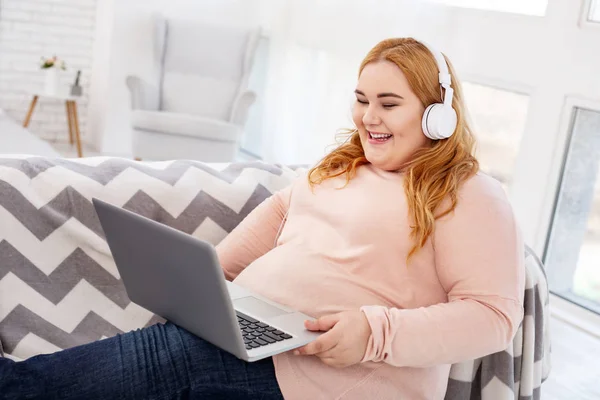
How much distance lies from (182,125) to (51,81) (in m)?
1.06

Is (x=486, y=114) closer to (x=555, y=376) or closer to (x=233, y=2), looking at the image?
(x=555, y=376)

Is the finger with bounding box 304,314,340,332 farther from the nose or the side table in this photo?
the side table

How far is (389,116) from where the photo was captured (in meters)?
1.51

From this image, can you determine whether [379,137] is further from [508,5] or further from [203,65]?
[203,65]

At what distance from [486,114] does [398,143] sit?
2057 millimetres

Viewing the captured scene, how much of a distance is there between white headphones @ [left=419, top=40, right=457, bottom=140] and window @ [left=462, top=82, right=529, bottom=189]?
5.90 ft

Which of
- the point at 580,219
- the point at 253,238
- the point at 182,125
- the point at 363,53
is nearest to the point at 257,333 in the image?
the point at 253,238

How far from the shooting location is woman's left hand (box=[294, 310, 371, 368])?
127 cm

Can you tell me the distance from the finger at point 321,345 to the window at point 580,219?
205 cm

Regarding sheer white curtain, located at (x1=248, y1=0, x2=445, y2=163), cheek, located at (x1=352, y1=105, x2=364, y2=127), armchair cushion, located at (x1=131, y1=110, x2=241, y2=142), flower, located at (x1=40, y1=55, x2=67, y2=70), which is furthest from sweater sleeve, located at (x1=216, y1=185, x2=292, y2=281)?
flower, located at (x1=40, y1=55, x2=67, y2=70)

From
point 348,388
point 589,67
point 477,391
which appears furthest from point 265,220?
point 589,67

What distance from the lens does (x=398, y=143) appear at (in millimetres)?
1523

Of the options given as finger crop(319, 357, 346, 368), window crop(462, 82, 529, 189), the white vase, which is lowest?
the white vase

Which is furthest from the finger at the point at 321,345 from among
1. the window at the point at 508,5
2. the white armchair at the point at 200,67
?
the white armchair at the point at 200,67
